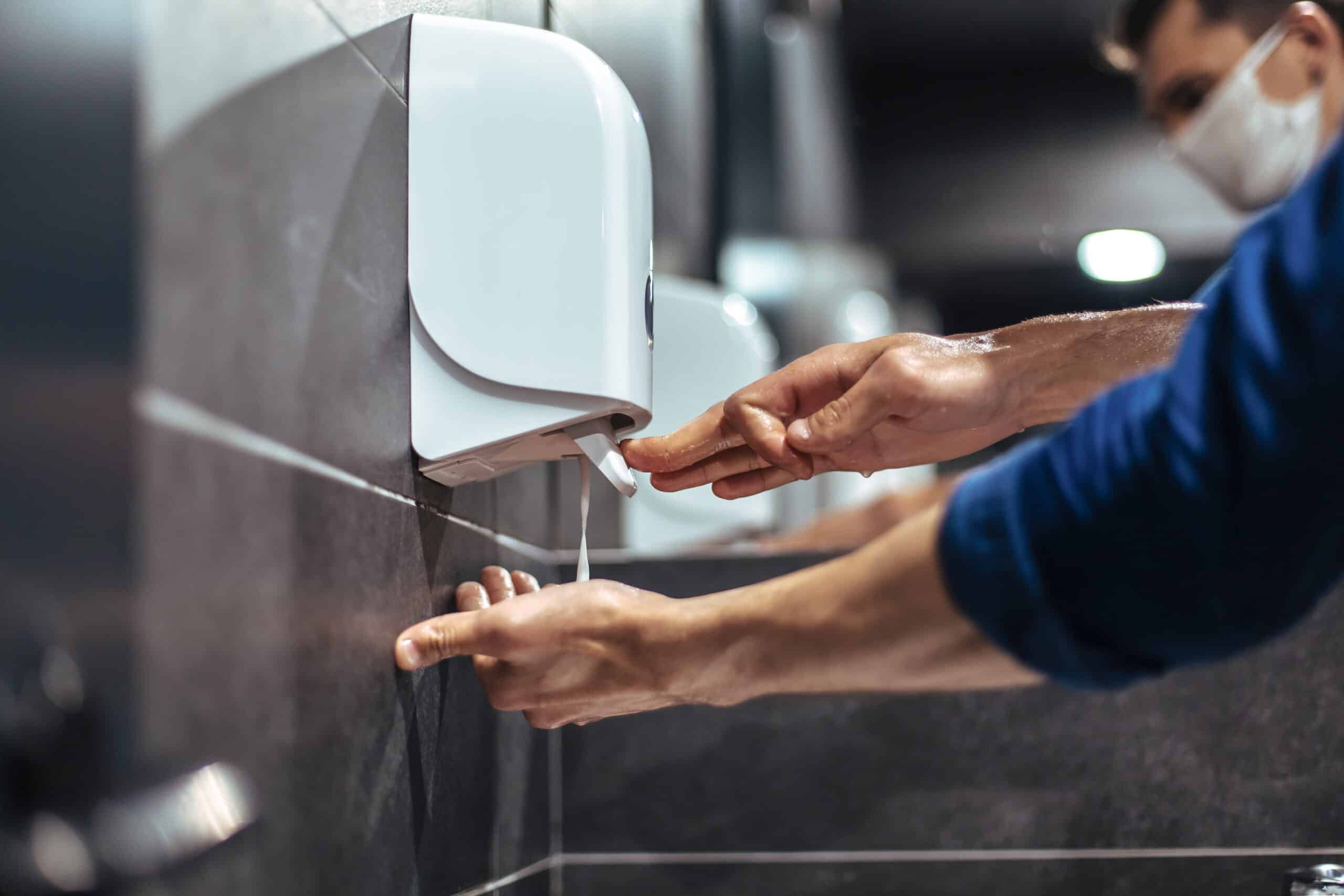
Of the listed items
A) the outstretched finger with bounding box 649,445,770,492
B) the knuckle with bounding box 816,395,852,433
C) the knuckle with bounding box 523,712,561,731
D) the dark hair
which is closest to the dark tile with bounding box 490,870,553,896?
the knuckle with bounding box 523,712,561,731

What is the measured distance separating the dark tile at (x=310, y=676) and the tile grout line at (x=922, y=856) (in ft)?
1.04

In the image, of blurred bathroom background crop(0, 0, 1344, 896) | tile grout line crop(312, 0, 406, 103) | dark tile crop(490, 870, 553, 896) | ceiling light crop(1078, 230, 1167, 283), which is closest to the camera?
blurred bathroom background crop(0, 0, 1344, 896)

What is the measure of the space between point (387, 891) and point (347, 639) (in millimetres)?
183

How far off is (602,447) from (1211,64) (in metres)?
1.07

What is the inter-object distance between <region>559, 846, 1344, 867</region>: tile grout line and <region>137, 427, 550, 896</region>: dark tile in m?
0.32

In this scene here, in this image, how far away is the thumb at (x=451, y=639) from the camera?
0.82m

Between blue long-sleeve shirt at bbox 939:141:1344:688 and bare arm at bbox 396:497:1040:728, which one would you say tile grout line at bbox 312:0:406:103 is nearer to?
bare arm at bbox 396:497:1040:728

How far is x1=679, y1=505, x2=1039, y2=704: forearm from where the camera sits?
1.98ft

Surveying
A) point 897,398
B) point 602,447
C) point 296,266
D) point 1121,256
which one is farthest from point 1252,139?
point 296,266

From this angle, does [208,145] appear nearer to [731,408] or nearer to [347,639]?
[347,639]

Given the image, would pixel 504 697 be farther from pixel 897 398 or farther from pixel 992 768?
pixel 992 768

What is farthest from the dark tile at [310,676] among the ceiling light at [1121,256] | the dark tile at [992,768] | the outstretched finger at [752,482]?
the ceiling light at [1121,256]

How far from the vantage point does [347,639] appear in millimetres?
738

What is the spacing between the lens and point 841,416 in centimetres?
97
